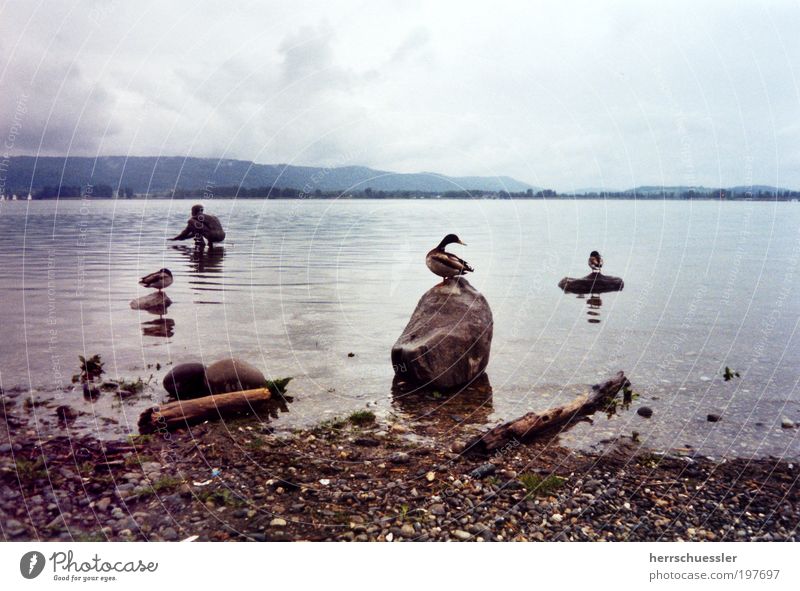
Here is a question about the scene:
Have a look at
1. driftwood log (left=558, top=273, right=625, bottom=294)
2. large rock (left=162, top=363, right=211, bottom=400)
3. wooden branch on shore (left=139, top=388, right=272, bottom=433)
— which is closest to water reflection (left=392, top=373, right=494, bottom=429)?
wooden branch on shore (left=139, top=388, right=272, bottom=433)

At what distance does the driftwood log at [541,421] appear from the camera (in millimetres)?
8695

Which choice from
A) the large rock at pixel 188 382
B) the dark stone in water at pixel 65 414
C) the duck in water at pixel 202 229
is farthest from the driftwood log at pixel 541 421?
→ the duck in water at pixel 202 229

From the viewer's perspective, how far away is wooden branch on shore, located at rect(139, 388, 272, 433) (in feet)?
30.6

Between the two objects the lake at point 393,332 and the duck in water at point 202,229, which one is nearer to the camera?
the lake at point 393,332

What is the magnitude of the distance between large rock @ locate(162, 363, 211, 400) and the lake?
19.2 inches

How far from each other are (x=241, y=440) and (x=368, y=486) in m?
2.38

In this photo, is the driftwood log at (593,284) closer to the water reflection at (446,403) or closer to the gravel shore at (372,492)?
the water reflection at (446,403)

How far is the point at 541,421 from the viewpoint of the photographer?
30.8ft

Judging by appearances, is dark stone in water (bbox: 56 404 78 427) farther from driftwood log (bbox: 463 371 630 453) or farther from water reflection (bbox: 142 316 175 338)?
driftwood log (bbox: 463 371 630 453)

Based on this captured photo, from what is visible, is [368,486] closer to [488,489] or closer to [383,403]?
[488,489]

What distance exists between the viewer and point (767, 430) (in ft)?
31.9

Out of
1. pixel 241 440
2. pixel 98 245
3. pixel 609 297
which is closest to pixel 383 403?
pixel 241 440

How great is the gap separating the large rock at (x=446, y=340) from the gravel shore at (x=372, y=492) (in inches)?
105

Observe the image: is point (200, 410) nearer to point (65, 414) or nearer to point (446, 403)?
point (65, 414)
